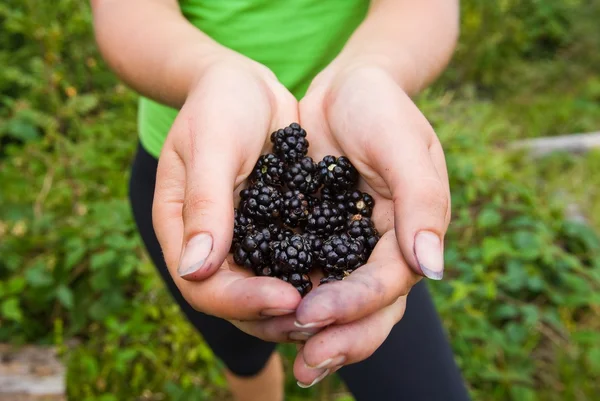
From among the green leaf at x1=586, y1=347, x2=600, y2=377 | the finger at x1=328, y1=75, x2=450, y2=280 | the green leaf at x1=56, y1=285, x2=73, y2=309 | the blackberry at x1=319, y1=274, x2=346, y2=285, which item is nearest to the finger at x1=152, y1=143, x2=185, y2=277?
the blackberry at x1=319, y1=274, x2=346, y2=285

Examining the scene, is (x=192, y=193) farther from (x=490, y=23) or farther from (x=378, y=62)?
(x=490, y=23)

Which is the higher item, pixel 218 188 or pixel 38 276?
pixel 218 188

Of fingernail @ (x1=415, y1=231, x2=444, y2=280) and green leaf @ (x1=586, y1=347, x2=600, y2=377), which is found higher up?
fingernail @ (x1=415, y1=231, x2=444, y2=280)

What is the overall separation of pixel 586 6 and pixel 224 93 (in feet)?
19.3

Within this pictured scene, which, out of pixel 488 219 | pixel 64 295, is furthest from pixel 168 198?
pixel 488 219

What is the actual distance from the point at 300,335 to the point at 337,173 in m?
0.48

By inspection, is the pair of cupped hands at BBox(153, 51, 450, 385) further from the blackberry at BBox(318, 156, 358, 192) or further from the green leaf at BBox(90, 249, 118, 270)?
the green leaf at BBox(90, 249, 118, 270)

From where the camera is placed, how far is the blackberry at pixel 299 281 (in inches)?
46.1

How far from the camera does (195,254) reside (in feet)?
3.26

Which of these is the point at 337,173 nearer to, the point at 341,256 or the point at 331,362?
the point at 341,256

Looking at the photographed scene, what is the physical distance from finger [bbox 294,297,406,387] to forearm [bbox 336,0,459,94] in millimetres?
671

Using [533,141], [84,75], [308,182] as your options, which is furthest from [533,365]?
[84,75]

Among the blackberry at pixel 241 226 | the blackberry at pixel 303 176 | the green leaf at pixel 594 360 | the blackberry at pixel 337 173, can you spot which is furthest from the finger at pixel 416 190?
the green leaf at pixel 594 360

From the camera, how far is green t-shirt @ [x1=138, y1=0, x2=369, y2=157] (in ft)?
4.84
